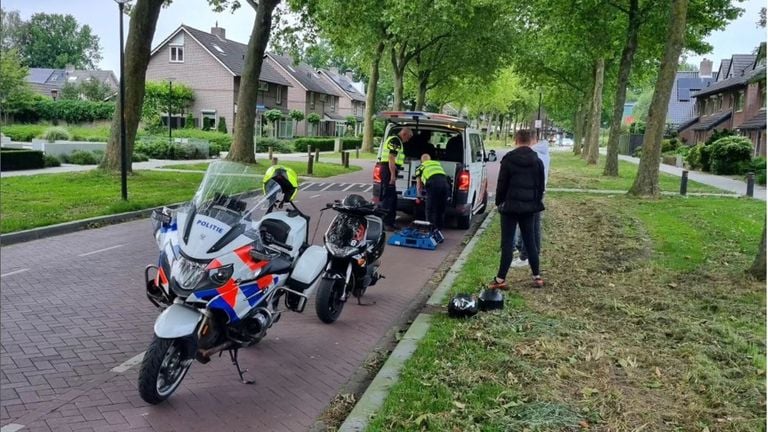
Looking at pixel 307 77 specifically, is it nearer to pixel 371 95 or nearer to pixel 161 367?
pixel 371 95

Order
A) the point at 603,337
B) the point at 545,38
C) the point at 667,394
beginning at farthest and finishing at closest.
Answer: the point at 545,38, the point at 603,337, the point at 667,394

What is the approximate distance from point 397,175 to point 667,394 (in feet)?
25.5

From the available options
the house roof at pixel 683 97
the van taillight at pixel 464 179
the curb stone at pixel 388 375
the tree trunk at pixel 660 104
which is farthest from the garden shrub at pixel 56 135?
A: the house roof at pixel 683 97

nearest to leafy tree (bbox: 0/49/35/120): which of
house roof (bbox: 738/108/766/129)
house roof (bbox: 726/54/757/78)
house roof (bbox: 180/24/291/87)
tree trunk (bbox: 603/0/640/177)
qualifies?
house roof (bbox: 180/24/291/87)

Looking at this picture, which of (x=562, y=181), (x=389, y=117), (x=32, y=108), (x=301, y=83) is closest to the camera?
(x=389, y=117)

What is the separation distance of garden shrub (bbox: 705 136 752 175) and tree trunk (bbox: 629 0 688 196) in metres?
13.2

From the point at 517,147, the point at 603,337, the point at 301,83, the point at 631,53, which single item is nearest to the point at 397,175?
the point at 517,147

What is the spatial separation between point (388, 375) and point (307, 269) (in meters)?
1.12

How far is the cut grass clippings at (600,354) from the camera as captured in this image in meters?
3.99

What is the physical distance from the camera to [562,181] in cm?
2353

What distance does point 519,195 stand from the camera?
23.4 feet

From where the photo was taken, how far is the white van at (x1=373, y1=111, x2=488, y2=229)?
37.1 feet

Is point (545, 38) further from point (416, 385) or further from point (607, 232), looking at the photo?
point (416, 385)

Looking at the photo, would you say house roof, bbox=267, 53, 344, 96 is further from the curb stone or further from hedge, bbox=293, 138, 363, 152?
the curb stone
